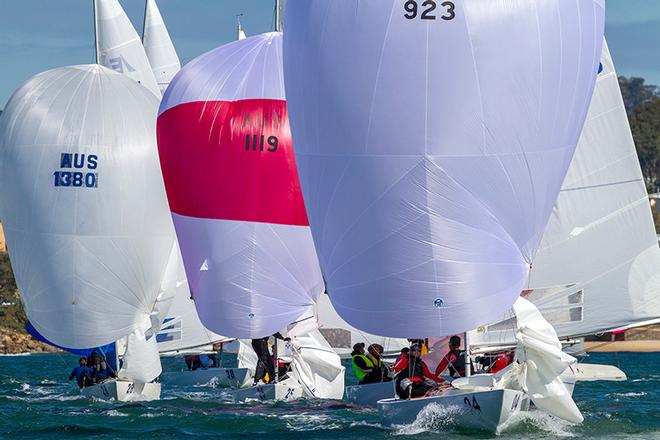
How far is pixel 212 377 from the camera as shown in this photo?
98.5 ft

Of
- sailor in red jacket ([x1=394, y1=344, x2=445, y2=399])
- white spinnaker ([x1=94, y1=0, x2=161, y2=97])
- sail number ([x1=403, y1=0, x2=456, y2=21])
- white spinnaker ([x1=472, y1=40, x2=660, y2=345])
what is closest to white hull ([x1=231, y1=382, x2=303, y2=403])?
white spinnaker ([x1=472, y1=40, x2=660, y2=345])

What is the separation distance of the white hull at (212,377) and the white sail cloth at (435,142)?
11.9 m

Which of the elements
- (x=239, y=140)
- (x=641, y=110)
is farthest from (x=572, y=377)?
(x=641, y=110)

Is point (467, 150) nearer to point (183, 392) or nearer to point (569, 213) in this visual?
point (569, 213)

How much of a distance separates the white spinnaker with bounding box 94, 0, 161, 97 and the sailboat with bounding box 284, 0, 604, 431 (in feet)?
53.2

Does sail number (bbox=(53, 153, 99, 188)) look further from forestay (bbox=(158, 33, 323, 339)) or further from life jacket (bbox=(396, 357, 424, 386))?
life jacket (bbox=(396, 357, 424, 386))

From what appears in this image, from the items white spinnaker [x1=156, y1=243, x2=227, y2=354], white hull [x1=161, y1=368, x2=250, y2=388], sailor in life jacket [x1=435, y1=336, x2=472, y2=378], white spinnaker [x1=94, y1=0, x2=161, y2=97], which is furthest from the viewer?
white spinnaker [x1=94, y1=0, x2=161, y2=97]

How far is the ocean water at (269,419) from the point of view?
17.5 metres

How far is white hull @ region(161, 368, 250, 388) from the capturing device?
1139 inches

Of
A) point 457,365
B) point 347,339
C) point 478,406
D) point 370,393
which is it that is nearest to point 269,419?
point 370,393

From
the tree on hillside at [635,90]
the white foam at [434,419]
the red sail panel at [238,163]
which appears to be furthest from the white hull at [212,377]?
the tree on hillside at [635,90]

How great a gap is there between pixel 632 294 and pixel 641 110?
7204cm

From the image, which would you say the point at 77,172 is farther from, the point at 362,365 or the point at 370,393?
the point at 370,393

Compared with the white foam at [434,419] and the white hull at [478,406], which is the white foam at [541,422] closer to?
the white hull at [478,406]
